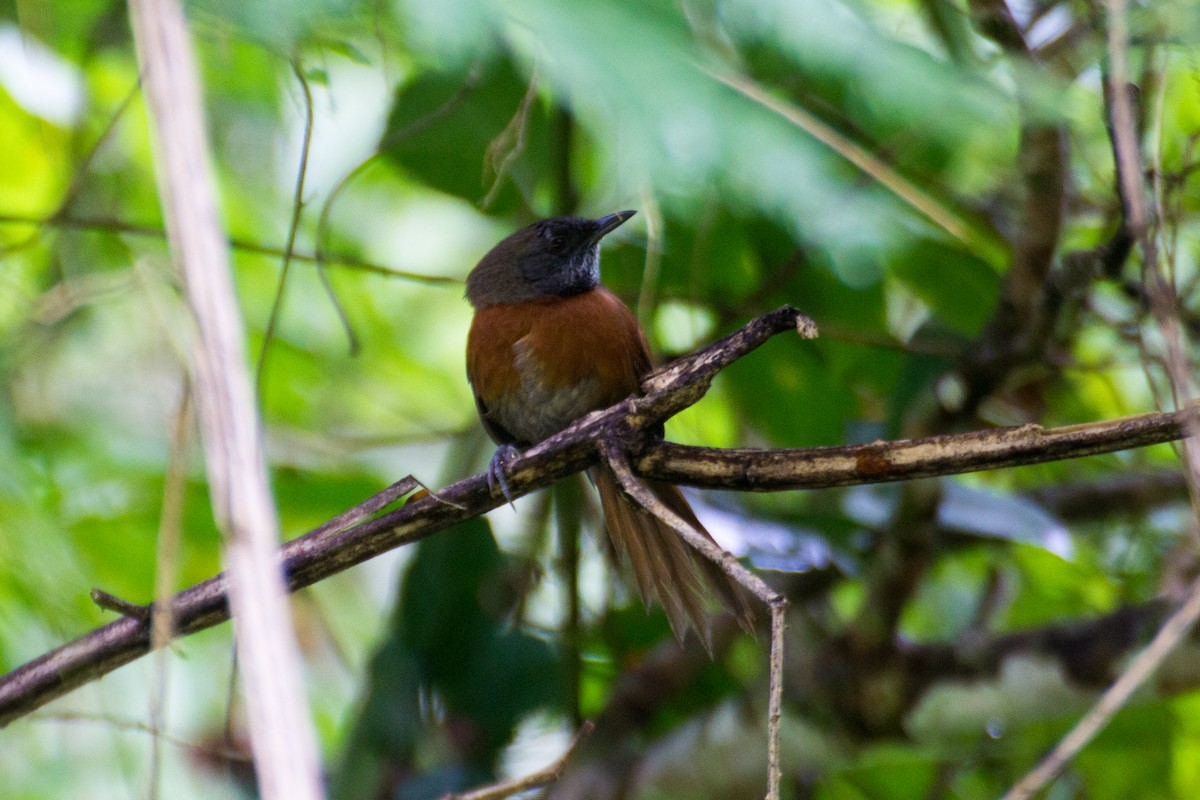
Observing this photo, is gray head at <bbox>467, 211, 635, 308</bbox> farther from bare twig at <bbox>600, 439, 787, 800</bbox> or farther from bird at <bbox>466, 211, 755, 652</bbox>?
bare twig at <bbox>600, 439, 787, 800</bbox>

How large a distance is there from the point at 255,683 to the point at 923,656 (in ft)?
10.8

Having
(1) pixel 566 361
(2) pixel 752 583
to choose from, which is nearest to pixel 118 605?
(2) pixel 752 583

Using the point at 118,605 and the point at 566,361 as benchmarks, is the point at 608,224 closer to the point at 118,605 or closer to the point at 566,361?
the point at 566,361

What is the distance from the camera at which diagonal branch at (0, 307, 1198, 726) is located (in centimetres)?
194

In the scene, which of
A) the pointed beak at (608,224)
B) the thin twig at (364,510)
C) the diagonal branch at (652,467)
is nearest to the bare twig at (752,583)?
the diagonal branch at (652,467)

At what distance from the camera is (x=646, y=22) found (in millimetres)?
1855

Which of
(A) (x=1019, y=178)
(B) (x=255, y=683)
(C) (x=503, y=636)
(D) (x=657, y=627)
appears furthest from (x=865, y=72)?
(D) (x=657, y=627)

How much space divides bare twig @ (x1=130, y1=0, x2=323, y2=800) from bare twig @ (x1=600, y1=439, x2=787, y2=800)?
72cm

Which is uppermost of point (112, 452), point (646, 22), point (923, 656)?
point (112, 452)

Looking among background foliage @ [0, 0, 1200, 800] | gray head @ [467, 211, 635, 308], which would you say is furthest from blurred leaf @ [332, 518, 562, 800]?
gray head @ [467, 211, 635, 308]

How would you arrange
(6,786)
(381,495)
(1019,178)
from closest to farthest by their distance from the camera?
(381,495) → (6,786) → (1019,178)

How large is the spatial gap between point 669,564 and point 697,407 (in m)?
1.58

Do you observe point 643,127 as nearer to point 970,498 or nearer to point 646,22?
point 646,22

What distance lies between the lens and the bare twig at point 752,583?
1.57 metres
